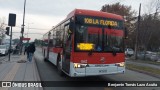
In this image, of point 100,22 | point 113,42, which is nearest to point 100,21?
point 100,22

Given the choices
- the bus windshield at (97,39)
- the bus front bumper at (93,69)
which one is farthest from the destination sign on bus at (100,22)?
the bus front bumper at (93,69)

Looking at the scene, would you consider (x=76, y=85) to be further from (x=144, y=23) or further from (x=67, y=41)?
(x=144, y=23)

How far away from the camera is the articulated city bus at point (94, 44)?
1309 cm

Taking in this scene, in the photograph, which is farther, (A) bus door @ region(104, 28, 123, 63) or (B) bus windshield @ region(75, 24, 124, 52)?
(A) bus door @ region(104, 28, 123, 63)

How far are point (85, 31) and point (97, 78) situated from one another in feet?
11.6

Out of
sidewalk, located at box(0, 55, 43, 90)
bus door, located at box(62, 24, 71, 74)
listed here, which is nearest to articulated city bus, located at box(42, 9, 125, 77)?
bus door, located at box(62, 24, 71, 74)

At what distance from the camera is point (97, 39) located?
525 inches

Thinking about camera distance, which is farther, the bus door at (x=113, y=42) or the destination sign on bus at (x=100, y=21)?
the bus door at (x=113, y=42)

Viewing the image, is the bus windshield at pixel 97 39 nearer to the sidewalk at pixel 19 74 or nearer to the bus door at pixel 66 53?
the bus door at pixel 66 53

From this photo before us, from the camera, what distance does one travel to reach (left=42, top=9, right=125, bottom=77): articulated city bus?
13086 mm

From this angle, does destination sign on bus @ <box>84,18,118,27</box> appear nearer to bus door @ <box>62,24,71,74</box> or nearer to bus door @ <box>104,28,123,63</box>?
bus door @ <box>104,28,123,63</box>

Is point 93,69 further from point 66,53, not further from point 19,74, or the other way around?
point 19,74

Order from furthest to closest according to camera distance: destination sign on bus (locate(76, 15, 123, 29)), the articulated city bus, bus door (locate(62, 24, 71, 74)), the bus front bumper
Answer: bus door (locate(62, 24, 71, 74)) < destination sign on bus (locate(76, 15, 123, 29)) < the articulated city bus < the bus front bumper

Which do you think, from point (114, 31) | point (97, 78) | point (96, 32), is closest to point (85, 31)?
point (96, 32)
